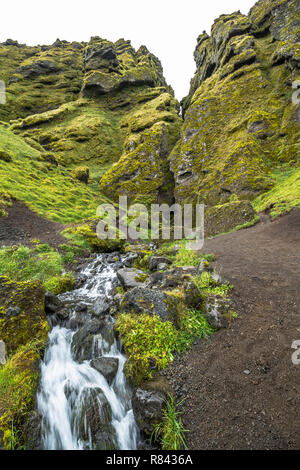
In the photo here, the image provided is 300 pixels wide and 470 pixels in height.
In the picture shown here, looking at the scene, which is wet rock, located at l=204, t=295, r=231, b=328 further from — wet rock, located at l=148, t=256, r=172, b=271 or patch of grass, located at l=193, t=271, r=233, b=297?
wet rock, located at l=148, t=256, r=172, b=271

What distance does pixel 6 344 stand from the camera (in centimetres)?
507

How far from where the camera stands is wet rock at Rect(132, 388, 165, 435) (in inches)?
159

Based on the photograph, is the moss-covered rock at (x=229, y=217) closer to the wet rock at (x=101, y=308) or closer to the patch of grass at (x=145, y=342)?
the wet rock at (x=101, y=308)

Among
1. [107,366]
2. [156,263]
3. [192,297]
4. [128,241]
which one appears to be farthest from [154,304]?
[128,241]

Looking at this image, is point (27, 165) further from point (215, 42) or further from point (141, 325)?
point (215, 42)

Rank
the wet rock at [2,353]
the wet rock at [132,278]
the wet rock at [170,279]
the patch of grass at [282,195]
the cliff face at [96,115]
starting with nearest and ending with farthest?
the wet rock at [2,353]
the wet rock at [170,279]
the wet rock at [132,278]
the patch of grass at [282,195]
the cliff face at [96,115]

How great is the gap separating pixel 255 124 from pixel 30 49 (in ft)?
415

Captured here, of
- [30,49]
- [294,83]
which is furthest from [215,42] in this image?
[30,49]

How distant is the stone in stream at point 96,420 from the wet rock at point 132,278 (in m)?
4.83

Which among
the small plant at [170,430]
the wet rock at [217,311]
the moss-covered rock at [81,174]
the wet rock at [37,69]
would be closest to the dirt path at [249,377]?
the small plant at [170,430]

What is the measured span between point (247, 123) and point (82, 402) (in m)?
38.8

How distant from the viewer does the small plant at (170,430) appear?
3.67 m

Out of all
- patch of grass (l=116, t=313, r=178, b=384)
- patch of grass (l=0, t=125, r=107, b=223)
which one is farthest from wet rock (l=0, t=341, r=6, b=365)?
patch of grass (l=0, t=125, r=107, b=223)

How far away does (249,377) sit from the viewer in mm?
4516
